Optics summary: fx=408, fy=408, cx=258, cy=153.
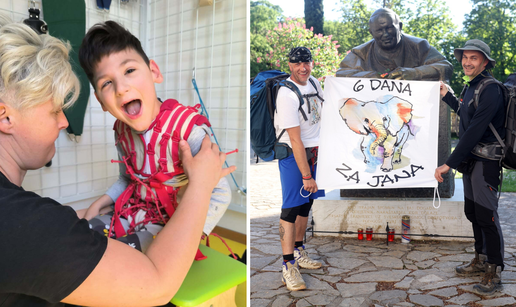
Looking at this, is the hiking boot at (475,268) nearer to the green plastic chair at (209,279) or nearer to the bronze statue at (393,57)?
the bronze statue at (393,57)

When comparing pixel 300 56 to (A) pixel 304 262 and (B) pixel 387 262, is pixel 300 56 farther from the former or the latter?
(B) pixel 387 262

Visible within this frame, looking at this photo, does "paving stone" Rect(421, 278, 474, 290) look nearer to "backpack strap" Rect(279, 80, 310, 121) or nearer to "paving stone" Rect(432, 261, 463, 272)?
"paving stone" Rect(432, 261, 463, 272)

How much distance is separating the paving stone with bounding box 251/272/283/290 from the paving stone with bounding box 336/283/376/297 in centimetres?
47

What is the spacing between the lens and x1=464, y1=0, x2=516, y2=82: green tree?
43.8 ft

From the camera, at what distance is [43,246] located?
86 centimetres

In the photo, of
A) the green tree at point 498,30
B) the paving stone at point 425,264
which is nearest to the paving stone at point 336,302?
the paving stone at point 425,264

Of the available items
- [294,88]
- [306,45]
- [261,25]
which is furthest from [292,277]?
[261,25]

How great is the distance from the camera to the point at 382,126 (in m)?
3.53

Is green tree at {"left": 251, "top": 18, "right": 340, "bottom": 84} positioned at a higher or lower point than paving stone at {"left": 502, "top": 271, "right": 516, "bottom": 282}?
higher

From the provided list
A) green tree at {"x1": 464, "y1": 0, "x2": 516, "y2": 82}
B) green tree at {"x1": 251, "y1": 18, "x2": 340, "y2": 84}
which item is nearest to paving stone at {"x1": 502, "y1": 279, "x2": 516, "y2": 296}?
green tree at {"x1": 251, "y1": 18, "x2": 340, "y2": 84}

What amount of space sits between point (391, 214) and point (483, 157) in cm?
127

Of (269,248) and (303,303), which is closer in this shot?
(303,303)

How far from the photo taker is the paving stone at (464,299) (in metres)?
2.81

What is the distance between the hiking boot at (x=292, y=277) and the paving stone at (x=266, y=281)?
0.34 feet
